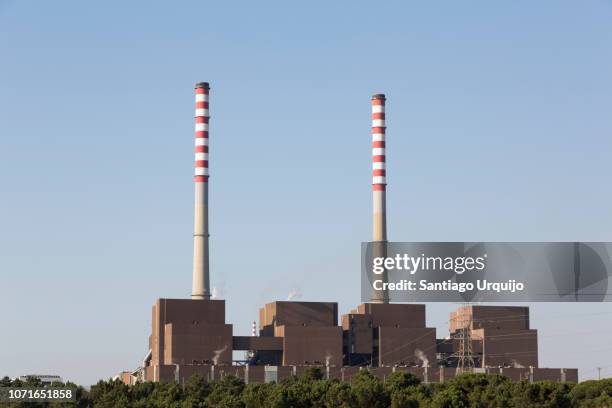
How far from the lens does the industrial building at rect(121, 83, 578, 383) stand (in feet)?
414

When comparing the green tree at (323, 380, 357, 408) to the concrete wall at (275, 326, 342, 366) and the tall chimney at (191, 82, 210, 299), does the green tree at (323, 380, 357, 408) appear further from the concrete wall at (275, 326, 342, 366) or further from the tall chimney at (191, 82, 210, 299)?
the concrete wall at (275, 326, 342, 366)

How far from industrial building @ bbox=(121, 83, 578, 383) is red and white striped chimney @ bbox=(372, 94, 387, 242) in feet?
0.32

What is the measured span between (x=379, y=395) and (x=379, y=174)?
136ft

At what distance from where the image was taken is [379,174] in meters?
127

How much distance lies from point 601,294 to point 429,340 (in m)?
34.7

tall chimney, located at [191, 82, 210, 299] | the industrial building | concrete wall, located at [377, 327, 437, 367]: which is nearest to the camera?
tall chimney, located at [191, 82, 210, 299]

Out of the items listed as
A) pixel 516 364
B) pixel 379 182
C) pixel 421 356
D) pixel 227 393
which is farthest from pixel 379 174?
pixel 227 393

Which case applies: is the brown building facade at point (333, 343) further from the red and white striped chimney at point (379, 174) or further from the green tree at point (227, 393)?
the green tree at point (227, 393)

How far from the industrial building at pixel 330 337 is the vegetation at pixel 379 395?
903 inches

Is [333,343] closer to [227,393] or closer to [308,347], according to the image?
[308,347]

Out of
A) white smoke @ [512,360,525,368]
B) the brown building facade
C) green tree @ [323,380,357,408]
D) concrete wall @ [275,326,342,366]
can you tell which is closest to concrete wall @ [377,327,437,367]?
the brown building facade

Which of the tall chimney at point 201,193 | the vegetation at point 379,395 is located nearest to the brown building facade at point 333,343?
the tall chimney at point 201,193

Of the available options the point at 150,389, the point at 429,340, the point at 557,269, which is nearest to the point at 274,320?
the point at 429,340

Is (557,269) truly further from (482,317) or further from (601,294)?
(482,317)
